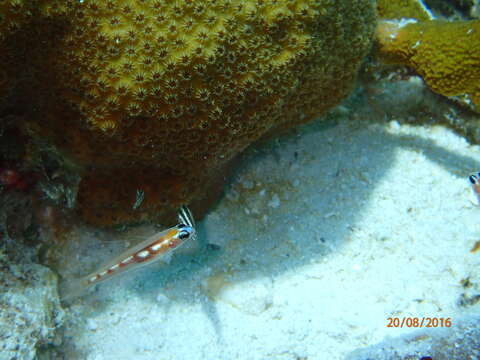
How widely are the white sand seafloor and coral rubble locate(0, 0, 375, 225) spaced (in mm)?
1041

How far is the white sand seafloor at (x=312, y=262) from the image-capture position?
141 inches

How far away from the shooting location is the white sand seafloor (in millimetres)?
3582

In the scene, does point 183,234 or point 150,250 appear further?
point 150,250

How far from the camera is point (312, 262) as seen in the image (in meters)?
4.15

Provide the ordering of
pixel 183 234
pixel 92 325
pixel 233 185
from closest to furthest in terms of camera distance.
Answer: pixel 183 234, pixel 92 325, pixel 233 185

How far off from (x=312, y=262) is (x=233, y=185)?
1553 mm

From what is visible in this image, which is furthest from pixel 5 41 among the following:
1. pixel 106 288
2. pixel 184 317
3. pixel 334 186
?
pixel 334 186

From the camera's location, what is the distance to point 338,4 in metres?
3.39

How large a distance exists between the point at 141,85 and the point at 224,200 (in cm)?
241
